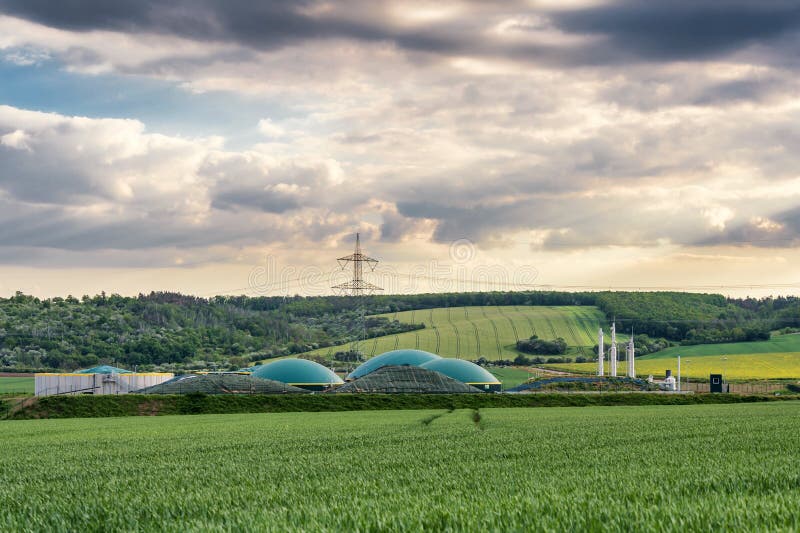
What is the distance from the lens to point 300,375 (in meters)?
167

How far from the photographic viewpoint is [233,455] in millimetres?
31984

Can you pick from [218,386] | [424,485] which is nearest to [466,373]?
[218,386]

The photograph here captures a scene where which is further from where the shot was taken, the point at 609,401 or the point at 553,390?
the point at 553,390

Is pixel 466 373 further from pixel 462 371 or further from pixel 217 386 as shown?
pixel 217 386

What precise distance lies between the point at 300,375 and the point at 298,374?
0.60 m

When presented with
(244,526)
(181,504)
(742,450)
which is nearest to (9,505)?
(181,504)

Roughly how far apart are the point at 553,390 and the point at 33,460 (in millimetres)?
120286

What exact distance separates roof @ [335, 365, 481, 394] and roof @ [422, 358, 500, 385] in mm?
32554

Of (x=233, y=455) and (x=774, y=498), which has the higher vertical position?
(x=774, y=498)

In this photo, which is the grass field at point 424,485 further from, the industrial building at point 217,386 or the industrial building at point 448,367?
the industrial building at point 448,367

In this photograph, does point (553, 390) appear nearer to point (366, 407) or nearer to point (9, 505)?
point (366, 407)

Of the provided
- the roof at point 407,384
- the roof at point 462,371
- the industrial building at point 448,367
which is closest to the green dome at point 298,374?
the industrial building at point 448,367

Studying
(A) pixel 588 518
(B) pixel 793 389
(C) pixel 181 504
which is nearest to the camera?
(A) pixel 588 518

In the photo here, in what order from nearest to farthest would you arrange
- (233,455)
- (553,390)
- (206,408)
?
(233,455) < (206,408) < (553,390)
